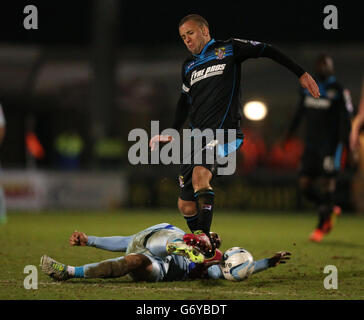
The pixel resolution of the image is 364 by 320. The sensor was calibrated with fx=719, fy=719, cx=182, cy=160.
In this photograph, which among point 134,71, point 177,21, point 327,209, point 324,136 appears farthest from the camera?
point 177,21

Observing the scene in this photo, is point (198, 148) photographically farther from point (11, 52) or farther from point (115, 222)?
point (11, 52)

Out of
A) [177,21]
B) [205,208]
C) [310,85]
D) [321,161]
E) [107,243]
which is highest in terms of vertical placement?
[177,21]

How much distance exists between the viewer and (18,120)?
22625mm

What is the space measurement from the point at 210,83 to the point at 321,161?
3.72 m

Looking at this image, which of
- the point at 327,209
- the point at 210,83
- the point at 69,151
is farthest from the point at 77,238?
the point at 69,151

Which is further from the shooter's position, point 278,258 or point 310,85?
point 310,85

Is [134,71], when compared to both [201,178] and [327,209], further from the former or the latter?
[201,178]

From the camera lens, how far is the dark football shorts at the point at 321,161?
368 inches

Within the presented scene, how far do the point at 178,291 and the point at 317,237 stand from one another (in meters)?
4.41

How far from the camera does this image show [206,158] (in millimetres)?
5855

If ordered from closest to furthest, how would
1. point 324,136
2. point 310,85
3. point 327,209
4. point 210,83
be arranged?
1. point 310,85
2. point 210,83
3. point 327,209
4. point 324,136

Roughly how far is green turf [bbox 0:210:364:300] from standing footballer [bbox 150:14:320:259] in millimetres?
863

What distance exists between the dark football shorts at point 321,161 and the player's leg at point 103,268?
4.50 m

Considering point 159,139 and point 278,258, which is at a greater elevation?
point 159,139
